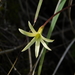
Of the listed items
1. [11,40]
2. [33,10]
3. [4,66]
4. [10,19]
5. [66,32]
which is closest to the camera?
[4,66]

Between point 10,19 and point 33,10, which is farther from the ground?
point 33,10

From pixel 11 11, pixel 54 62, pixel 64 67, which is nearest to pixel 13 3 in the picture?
pixel 11 11

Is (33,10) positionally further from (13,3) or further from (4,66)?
(4,66)

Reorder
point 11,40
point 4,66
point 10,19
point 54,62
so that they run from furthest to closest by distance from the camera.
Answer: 1. point 54,62
2. point 10,19
3. point 11,40
4. point 4,66

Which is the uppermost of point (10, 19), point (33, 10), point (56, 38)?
point (33, 10)

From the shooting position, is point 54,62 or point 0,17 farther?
point 54,62

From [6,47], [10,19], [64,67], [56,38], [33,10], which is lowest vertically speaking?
[64,67]

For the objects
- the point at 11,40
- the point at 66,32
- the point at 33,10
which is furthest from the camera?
the point at 66,32

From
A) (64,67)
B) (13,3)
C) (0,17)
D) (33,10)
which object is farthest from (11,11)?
(64,67)

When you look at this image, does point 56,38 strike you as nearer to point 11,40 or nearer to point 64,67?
point 64,67
